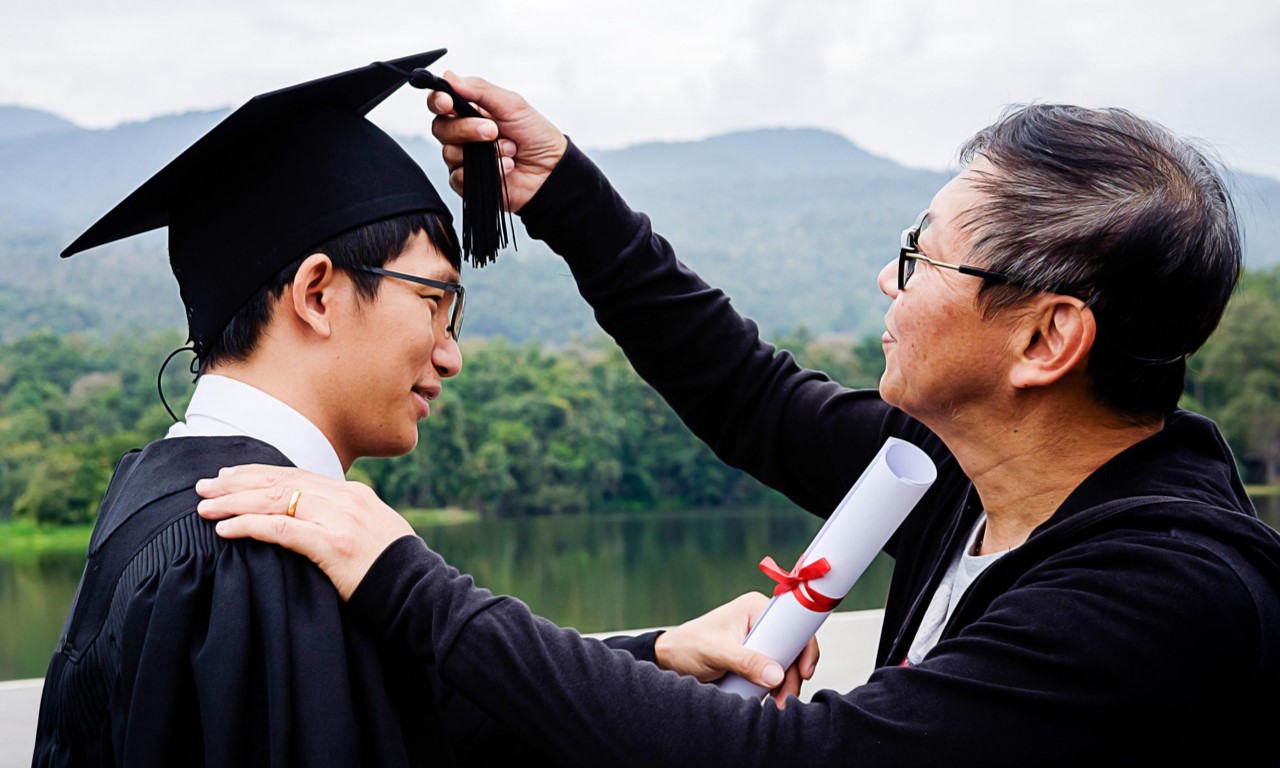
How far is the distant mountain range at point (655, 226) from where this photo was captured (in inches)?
1889

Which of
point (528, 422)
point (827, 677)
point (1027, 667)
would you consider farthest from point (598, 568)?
point (1027, 667)

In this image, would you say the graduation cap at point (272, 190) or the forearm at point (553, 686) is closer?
the forearm at point (553, 686)

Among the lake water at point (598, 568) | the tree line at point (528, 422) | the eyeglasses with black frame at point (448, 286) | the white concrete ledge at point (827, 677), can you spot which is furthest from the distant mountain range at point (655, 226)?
the eyeglasses with black frame at point (448, 286)

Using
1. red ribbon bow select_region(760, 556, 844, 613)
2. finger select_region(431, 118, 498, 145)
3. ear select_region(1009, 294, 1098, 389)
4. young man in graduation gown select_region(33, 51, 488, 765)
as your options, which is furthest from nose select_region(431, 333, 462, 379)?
ear select_region(1009, 294, 1098, 389)

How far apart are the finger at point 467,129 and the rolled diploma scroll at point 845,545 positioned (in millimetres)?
696

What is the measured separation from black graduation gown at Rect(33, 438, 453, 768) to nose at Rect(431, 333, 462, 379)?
30cm

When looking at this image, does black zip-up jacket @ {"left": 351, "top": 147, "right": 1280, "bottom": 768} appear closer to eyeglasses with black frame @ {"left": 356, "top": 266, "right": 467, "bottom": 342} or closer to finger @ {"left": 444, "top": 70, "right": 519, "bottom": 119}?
eyeglasses with black frame @ {"left": 356, "top": 266, "right": 467, "bottom": 342}

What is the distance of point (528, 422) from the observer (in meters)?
27.1

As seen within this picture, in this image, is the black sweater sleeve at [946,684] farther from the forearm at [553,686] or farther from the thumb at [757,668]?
the thumb at [757,668]

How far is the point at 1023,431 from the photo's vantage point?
1582 millimetres

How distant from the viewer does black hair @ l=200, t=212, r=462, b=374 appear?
1.60 meters

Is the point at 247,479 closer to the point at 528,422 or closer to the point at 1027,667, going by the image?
the point at 1027,667

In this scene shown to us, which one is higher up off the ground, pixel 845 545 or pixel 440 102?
pixel 440 102

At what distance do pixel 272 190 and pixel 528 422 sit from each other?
25533 millimetres
